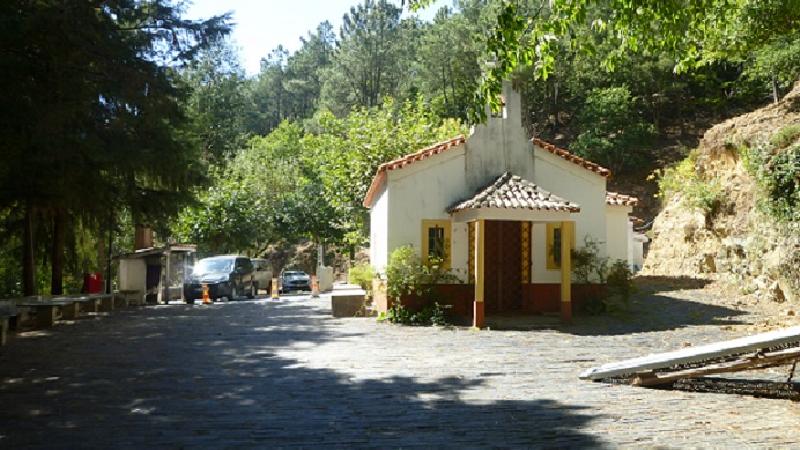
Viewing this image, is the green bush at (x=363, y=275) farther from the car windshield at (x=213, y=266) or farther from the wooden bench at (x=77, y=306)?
the car windshield at (x=213, y=266)

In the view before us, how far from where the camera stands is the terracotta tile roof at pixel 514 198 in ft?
49.0

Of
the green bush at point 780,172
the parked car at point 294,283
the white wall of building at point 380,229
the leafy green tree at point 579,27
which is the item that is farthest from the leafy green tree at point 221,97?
the leafy green tree at point 579,27

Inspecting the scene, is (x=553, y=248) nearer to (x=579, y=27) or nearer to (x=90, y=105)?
(x=579, y=27)

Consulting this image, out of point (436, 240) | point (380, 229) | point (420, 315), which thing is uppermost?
point (380, 229)

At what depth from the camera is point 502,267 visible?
17.1 meters

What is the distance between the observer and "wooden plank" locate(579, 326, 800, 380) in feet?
23.2

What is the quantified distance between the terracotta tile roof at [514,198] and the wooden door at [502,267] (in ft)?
4.41

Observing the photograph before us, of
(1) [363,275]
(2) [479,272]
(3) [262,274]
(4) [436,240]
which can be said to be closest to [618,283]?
(2) [479,272]

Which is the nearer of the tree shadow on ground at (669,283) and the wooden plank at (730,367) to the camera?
the wooden plank at (730,367)

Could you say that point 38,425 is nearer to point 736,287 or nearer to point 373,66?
point 736,287

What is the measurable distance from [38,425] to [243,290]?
2323 cm

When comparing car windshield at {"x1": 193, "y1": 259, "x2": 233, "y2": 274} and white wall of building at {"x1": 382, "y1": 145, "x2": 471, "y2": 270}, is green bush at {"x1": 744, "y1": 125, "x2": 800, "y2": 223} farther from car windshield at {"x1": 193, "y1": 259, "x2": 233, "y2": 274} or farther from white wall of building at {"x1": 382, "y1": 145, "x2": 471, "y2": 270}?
car windshield at {"x1": 193, "y1": 259, "x2": 233, "y2": 274}

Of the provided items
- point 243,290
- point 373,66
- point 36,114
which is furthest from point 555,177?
point 373,66

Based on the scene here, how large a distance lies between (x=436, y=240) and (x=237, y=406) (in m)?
10.0
